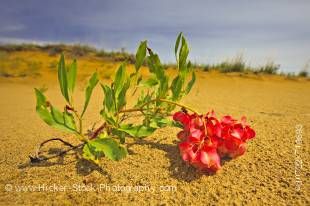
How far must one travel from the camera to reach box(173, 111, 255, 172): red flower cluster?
1009mm

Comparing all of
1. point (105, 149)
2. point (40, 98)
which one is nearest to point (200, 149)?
point (105, 149)

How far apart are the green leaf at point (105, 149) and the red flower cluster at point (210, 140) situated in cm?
19

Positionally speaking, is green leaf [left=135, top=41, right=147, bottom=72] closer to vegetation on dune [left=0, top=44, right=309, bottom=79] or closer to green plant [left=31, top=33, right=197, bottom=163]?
green plant [left=31, top=33, right=197, bottom=163]

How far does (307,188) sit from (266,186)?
12cm

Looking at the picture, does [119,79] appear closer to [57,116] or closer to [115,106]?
[115,106]

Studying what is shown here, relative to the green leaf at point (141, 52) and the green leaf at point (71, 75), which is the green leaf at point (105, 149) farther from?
the green leaf at point (141, 52)

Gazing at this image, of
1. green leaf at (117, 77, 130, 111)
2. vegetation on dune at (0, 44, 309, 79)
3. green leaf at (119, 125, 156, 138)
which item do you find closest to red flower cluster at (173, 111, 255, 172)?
green leaf at (119, 125, 156, 138)

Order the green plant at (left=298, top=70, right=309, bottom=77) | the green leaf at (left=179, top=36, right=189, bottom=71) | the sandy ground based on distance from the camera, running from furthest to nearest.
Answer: the green plant at (left=298, top=70, right=309, bottom=77) → the green leaf at (left=179, top=36, right=189, bottom=71) → the sandy ground

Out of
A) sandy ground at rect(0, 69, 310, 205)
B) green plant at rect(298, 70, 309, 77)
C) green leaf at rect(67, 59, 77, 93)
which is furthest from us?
green plant at rect(298, 70, 309, 77)

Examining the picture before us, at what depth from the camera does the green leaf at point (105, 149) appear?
101cm

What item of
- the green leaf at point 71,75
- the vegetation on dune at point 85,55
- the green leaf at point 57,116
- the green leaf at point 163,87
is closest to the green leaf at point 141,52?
the green leaf at point 163,87

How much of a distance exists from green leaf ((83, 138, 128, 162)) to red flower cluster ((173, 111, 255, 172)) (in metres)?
0.19

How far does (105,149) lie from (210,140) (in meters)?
0.34

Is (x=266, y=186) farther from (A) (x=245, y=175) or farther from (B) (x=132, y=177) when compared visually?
(B) (x=132, y=177)
